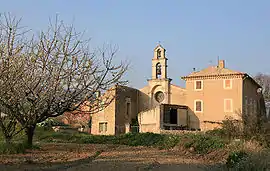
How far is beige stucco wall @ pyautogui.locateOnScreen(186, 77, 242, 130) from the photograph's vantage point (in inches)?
1404

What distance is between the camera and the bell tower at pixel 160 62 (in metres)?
40.2

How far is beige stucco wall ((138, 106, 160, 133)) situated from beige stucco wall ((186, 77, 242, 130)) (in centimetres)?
539

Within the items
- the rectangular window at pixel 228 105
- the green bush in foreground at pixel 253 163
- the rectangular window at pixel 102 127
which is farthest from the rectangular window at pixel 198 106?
the green bush in foreground at pixel 253 163

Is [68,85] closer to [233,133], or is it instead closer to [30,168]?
[30,168]

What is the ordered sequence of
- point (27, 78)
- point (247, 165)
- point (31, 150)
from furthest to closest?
point (31, 150) → point (27, 78) → point (247, 165)

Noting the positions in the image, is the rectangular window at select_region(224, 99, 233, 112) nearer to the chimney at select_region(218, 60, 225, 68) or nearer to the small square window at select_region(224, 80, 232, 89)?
the small square window at select_region(224, 80, 232, 89)

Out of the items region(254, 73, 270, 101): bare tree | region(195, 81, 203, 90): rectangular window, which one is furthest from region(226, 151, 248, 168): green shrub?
region(254, 73, 270, 101): bare tree

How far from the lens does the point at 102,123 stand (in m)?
40.4

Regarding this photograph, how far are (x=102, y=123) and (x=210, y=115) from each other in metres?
11.9

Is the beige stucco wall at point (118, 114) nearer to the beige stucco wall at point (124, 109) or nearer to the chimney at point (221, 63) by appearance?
the beige stucco wall at point (124, 109)

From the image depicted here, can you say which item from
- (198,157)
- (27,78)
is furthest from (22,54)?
(198,157)

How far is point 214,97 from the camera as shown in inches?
1454

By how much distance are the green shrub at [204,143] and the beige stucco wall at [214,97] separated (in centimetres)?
1972

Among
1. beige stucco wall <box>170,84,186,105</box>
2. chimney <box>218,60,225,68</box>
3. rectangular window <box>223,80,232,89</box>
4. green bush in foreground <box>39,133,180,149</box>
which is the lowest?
green bush in foreground <box>39,133,180,149</box>
